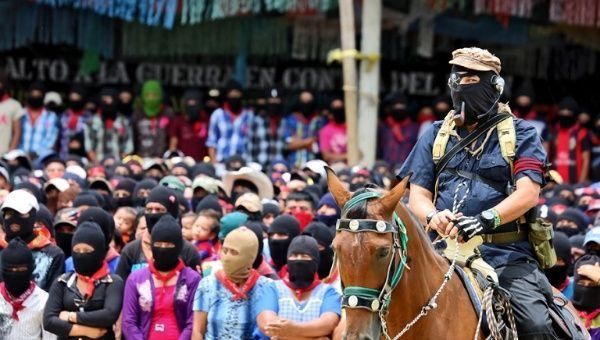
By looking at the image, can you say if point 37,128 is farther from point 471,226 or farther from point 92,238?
point 471,226

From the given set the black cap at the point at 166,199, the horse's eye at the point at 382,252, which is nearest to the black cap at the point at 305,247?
the black cap at the point at 166,199

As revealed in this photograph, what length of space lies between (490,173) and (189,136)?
12.5 metres

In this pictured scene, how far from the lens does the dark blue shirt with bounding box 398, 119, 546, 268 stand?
7.57m

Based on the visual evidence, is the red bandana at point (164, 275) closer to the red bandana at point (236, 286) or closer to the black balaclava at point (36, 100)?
the red bandana at point (236, 286)

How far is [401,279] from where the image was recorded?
6.85 metres

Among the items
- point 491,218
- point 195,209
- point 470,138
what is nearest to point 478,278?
point 491,218

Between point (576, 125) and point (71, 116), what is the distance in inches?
271

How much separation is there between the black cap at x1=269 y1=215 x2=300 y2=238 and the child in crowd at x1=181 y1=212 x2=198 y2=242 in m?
1.00

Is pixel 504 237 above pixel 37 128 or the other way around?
above

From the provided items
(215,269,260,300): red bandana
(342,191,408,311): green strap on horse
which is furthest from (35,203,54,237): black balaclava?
(342,191,408,311): green strap on horse

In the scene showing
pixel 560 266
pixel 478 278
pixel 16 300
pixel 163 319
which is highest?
pixel 478 278

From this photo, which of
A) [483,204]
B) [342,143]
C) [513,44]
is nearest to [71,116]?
[342,143]

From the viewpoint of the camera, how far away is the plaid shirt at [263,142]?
754 inches

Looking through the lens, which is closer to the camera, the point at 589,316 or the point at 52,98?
the point at 589,316
